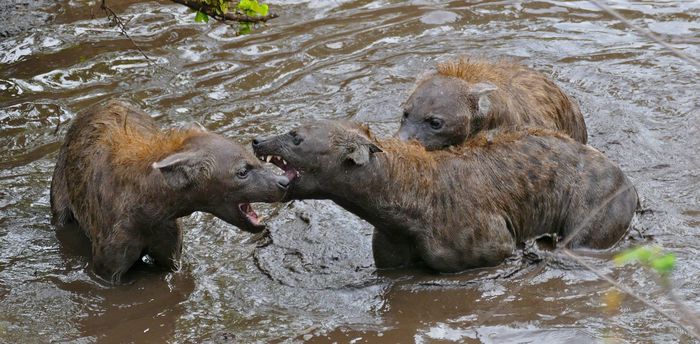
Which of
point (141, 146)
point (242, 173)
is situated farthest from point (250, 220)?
point (141, 146)

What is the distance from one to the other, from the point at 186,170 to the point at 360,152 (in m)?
1.34

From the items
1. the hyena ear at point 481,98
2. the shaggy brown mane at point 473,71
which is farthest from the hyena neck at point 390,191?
the shaggy brown mane at point 473,71

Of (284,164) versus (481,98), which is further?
(481,98)

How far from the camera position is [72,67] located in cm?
1270

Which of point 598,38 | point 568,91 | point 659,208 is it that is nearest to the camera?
point 659,208

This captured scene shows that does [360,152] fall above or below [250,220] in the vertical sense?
above

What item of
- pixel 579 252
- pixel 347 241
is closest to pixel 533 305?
pixel 579 252

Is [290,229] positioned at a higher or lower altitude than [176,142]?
lower

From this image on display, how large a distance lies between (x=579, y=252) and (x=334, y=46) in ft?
18.4

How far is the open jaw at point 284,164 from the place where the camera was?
7.88 metres

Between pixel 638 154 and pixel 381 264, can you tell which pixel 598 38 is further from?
pixel 381 264

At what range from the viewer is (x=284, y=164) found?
316 inches

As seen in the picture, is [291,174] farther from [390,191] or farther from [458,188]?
[458,188]

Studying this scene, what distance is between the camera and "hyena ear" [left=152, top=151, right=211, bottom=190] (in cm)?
782
